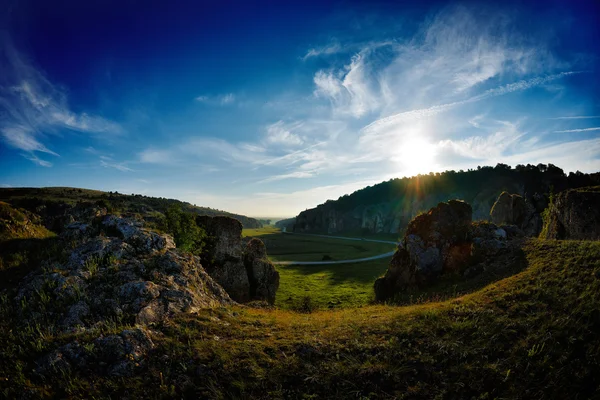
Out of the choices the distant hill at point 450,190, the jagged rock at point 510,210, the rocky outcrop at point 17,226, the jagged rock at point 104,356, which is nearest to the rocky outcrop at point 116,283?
the jagged rock at point 104,356

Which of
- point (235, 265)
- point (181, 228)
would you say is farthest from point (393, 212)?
point (181, 228)

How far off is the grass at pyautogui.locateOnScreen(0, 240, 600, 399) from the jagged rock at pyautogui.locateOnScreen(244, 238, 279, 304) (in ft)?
67.8

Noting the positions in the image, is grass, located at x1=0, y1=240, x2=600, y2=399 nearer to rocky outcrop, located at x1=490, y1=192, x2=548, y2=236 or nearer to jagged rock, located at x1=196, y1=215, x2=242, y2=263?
jagged rock, located at x1=196, y1=215, x2=242, y2=263

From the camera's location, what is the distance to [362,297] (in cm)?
3547

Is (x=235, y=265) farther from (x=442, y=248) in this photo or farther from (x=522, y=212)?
(x=522, y=212)

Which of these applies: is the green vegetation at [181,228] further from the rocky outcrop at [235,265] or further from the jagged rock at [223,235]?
the rocky outcrop at [235,265]

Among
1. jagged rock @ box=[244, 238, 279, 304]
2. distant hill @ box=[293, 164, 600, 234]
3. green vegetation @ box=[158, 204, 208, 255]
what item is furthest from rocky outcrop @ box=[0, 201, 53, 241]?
distant hill @ box=[293, 164, 600, 234]

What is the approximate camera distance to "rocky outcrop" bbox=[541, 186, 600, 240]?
86.0ft

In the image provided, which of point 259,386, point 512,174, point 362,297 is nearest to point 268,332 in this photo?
point 259,386

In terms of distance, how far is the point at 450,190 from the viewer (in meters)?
149

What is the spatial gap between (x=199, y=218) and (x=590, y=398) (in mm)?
31304

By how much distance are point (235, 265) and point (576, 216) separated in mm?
38177

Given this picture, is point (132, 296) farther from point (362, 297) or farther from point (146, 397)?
point (362, 297)

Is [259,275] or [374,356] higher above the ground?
[374,356]
